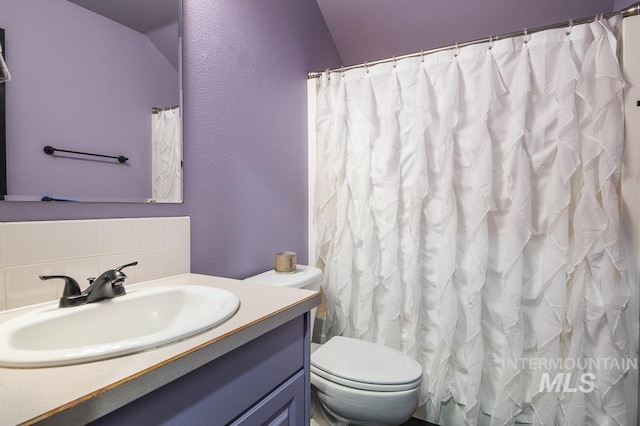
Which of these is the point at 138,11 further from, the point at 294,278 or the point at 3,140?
the point at 294,278

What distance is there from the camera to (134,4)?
1043 millimetres

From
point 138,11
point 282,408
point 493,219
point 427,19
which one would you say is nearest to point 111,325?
point 282,408

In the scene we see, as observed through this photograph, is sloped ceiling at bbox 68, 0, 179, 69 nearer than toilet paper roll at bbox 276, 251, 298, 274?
Yes

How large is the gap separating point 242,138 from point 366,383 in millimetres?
1153

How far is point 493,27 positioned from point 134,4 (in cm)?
196

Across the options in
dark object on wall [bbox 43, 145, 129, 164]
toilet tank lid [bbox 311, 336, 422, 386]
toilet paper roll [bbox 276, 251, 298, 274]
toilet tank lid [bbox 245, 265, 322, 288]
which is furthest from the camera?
toilet paper roll [bbox 276, 251, 298, 274]

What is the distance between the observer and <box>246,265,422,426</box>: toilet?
3.89 feet

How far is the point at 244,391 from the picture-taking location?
0.70 meters

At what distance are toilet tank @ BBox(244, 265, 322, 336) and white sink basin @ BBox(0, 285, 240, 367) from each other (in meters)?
0.49

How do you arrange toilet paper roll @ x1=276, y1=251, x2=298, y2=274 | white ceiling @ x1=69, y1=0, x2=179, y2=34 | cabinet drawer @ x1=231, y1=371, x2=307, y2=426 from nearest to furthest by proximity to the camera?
cabinet drawer @ x1=231, y1=371, x2=307, y2=426, white ceiling @ x1=69, y1=0, x2=179, y2=34, toilet paper roll @ x1=276, y1=251, x2=298, y2=274

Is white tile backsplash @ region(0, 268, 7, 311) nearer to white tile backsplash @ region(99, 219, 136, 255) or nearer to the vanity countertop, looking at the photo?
the vanity countertop

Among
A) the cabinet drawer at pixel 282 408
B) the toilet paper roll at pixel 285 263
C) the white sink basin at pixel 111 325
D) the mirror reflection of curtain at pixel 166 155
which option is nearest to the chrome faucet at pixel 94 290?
the white sink basin at pixel 111 325

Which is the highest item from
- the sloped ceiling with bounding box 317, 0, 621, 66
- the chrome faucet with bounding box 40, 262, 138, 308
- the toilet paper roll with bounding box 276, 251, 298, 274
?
the sloped ceiling with bounding box 317, 0, 621, 66

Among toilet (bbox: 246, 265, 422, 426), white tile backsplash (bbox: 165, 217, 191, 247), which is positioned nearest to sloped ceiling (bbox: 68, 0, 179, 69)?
white tile backsplash (bbox: 165, 217, 191, 247)
